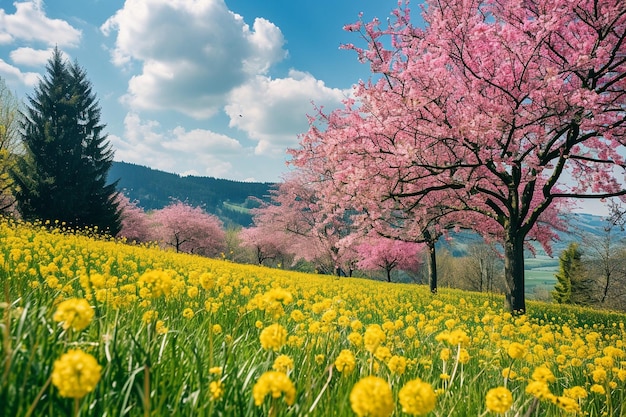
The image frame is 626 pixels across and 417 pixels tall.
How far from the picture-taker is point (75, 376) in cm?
111

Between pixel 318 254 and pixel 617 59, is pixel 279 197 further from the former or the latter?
pixel 617 59

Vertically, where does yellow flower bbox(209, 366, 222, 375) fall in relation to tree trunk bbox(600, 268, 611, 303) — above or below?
above

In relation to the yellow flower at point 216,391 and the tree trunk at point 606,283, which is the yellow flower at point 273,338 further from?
the tree trunk at point 606,283

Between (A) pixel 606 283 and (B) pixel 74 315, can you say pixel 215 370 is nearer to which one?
(B) pixel 74 315

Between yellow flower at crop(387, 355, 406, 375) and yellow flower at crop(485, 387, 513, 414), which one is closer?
yellow flower at crop(485, 387, 513, 414)

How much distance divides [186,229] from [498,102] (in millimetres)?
56594

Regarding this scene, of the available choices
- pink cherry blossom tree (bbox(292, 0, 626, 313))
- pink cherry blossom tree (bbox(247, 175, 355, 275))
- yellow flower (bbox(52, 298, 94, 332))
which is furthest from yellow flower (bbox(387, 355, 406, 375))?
pink cherry blossom tree (bbox(247, 175, 355, 275))

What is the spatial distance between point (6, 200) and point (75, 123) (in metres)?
12.9

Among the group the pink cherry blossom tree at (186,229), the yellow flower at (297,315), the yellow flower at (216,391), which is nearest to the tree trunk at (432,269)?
the yellow flower at (297,315)

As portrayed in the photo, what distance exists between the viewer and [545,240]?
715 inches

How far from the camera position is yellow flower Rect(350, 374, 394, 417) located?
3.89 feet

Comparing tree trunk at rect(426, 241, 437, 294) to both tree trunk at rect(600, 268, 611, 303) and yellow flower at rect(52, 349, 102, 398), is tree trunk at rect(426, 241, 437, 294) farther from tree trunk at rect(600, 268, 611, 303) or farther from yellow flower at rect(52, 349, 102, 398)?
tree trunk at rect(600, 268, 611, 303)

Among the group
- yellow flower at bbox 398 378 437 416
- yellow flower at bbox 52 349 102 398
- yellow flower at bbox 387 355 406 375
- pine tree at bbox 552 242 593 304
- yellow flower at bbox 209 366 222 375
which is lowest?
pine tree at bbox 552 242 593 304

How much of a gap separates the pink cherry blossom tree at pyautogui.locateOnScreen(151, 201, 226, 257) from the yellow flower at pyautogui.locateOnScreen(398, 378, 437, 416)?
61535 mm
